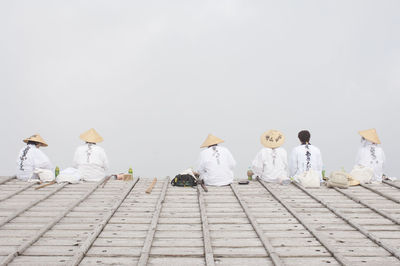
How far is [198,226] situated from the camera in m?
5.32

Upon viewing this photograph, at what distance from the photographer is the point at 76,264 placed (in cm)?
386

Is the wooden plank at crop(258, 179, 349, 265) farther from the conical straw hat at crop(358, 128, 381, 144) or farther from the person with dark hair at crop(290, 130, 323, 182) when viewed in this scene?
the conical straw hat at crop(358, 128, 381, 144)

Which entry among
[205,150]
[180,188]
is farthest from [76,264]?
[205,150]

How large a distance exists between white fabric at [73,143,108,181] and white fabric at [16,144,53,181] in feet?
2.77

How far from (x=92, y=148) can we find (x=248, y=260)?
19.7 ft

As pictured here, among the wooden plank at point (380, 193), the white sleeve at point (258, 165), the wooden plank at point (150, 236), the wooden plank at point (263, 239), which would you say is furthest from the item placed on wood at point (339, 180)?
the wooden plank at point (150, 236)

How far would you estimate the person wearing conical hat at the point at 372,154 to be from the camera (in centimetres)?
898

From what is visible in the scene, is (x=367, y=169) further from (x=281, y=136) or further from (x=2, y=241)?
(x=2, y=241)

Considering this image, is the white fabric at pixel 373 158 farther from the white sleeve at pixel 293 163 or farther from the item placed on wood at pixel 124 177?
the item placed on wood at pixel 124 177

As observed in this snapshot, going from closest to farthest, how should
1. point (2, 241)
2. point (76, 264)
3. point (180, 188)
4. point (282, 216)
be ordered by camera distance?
point (76, 264) < point (2, 241) < point (282, 216) < point (180, 188)

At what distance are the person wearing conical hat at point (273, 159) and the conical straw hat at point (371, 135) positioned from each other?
220cm

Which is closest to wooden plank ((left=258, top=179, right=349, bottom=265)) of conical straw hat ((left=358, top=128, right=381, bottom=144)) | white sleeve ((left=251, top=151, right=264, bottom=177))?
white sleeve ((left=251, top=151, right=264, bottom=177))

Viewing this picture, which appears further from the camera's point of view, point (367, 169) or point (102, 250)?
point (367, 169)

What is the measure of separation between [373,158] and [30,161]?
908cm
